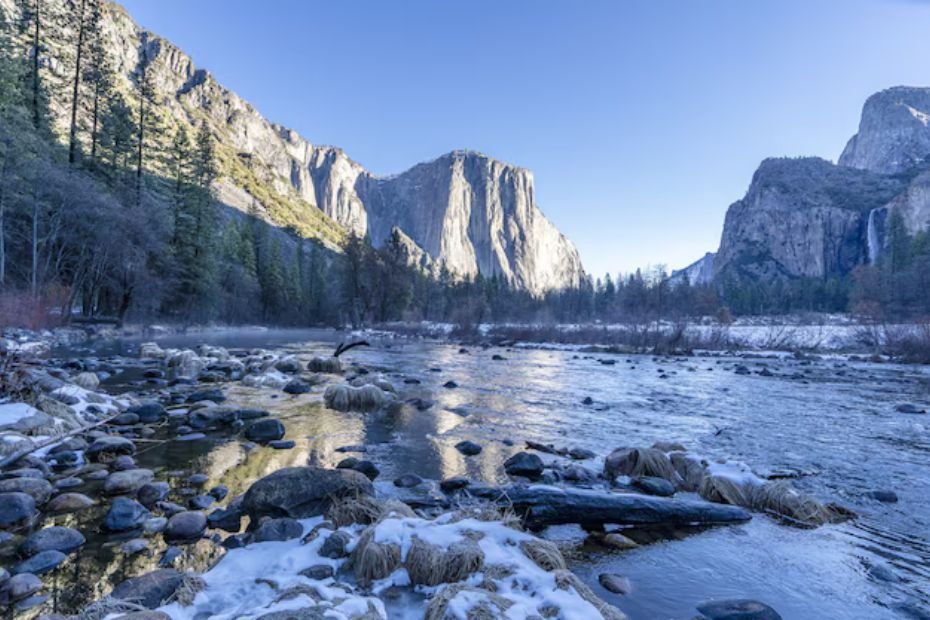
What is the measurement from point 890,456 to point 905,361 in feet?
85.7

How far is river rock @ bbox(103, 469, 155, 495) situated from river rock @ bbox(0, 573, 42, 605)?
2.15m

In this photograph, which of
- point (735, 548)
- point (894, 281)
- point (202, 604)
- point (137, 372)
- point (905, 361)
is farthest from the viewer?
point (894, 281)

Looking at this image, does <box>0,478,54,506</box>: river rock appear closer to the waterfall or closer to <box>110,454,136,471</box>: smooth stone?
<box>110,454,136,471</box>: smooth stone

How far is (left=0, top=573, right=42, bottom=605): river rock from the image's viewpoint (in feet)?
11.0

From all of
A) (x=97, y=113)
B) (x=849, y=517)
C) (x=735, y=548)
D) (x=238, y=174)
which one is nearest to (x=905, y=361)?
(x=849, y=517)

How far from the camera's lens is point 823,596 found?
3961 mm

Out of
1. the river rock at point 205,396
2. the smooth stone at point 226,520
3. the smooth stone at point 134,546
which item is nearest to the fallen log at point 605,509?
the smooth stone at point 226,520

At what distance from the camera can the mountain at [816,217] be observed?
14338 cm

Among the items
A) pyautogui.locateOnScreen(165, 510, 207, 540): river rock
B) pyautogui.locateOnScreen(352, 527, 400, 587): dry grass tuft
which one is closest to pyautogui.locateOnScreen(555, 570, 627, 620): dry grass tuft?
pyautogui.locateOnScreen(352, 527, 400, 587): dry grass tuft

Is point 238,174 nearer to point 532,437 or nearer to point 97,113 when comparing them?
point 97,113

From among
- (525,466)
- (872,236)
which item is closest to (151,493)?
(525,466)

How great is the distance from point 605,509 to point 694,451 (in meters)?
4.25

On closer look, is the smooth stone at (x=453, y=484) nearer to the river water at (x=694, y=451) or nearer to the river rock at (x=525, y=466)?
the river water at (x=694, y=451)

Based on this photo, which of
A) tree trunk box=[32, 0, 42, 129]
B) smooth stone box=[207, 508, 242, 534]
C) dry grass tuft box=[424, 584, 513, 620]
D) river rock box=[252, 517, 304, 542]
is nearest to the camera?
dry grass tuft box=[424, 584, 513, 620]
